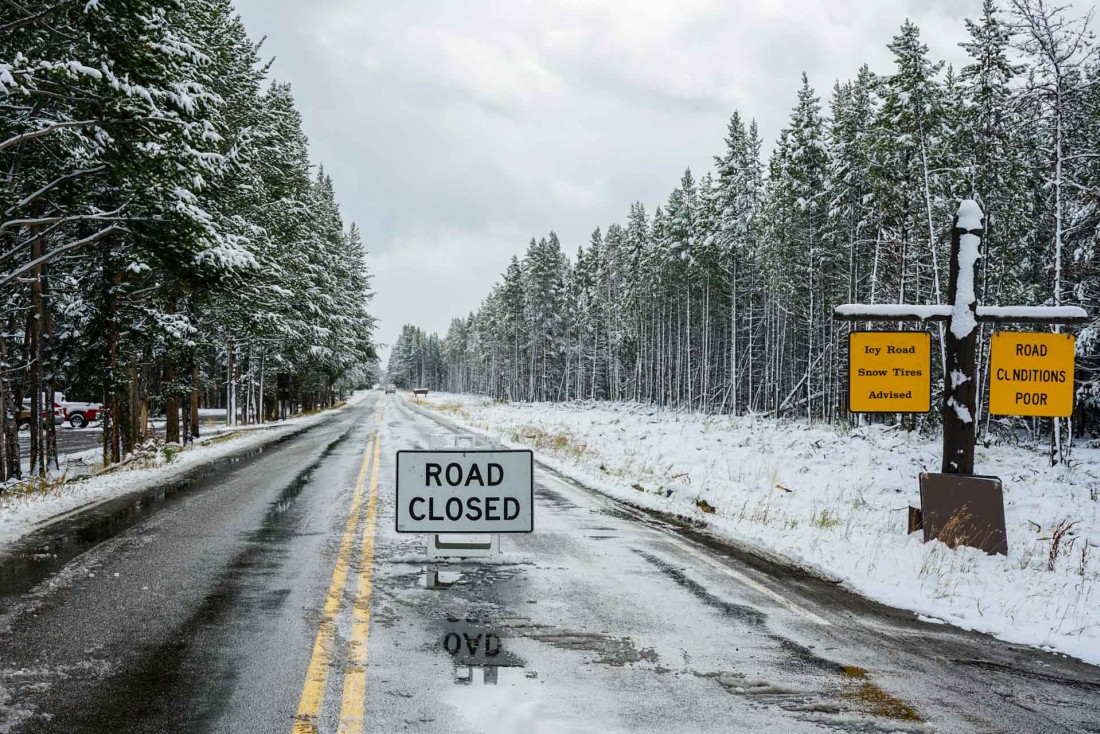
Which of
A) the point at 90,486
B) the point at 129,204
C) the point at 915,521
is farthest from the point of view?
the point at 129,204

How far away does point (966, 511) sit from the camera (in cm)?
828

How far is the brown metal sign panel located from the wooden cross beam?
223mm

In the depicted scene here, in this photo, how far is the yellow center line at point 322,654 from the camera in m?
3.75

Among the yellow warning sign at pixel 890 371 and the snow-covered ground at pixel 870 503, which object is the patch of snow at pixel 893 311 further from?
the snow-covered ground at pixel 870 503

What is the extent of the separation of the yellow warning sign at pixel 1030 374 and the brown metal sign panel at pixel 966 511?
0.93 metres

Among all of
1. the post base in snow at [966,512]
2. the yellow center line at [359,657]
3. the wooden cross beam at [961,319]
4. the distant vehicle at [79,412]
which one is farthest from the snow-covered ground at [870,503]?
the distant vehicle at [79,412]

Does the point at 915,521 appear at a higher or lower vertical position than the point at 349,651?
higher

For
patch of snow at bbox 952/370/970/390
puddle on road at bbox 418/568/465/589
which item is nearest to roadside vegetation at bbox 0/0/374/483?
puddle on road at bbox 418/568/465/589

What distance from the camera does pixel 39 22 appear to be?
11.7 metres

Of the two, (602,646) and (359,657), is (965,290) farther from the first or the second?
(359,657)

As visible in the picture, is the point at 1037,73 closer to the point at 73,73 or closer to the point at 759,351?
the point at 73,73

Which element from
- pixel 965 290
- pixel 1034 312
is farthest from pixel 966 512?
pixel 965 290

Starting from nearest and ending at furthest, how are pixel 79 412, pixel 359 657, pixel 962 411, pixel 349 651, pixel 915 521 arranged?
pixel 359 657, pixel 349 651, pixel 962 411, pixel 915 521, pixel 79 412

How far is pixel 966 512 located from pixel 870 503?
23.0ft
